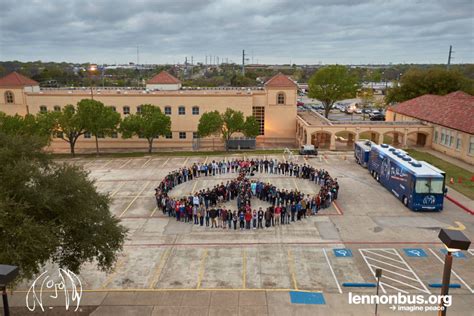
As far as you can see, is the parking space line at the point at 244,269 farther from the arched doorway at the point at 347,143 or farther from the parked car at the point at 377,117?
the parked car at the point at 377,117

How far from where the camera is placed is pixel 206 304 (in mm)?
15898

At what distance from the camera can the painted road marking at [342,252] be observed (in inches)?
803

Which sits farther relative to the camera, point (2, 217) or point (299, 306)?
point (299, 306)

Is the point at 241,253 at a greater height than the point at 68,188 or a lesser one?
lesser

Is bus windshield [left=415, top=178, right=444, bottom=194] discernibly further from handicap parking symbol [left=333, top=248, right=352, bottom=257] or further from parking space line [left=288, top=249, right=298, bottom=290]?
parking space line [left=288, top=249, right=298, bottom=290]

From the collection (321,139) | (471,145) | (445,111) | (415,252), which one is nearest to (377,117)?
(321,139)

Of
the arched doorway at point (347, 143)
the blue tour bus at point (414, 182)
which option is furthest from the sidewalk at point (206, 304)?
the arched doorway at point (347, 143)

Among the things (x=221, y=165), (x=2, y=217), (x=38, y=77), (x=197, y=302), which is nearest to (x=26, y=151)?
(x=2, y=217)

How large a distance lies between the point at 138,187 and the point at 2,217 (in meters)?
21.5

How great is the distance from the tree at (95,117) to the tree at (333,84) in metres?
35.0

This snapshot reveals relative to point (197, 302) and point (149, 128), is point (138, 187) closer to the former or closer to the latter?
point (149, 128)

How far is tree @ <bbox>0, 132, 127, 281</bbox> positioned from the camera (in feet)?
41.9

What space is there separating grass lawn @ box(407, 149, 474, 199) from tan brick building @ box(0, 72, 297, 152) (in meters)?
17.5

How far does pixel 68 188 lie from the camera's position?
14.6 metres
